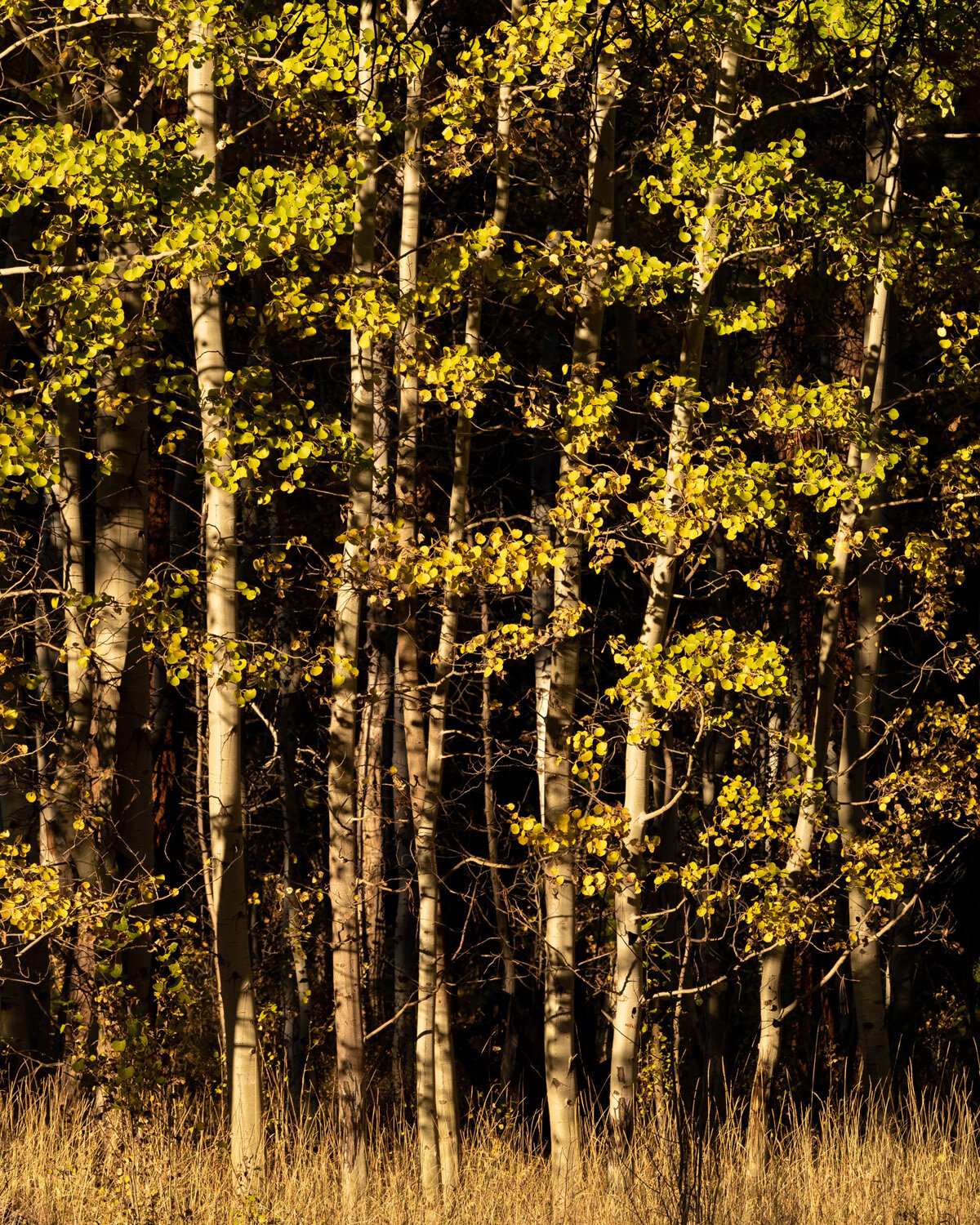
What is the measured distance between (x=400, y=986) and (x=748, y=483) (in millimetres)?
5989

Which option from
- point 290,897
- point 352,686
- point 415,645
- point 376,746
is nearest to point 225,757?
point 352,686

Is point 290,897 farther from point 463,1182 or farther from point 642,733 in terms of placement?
point 642,733

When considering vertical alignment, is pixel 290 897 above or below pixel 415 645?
below

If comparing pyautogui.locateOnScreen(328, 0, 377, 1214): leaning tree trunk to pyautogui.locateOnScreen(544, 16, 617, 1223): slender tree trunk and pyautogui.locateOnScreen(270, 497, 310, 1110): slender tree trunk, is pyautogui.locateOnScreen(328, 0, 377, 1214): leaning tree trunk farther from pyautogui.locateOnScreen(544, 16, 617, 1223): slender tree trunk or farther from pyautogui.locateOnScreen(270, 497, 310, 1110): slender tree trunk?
pyautogui.locateOnScreen(270, 497, 310, 1110): slender tree trunk

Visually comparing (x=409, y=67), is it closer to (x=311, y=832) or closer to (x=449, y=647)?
(x=449, y=647)

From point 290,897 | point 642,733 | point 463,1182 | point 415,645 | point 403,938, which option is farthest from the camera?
point 403,938

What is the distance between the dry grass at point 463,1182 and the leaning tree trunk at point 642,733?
51 centimetres

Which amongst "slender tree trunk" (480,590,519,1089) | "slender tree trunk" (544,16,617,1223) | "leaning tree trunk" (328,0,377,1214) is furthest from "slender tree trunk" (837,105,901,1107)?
"leaning tree trunk" (328,0,377,1214)

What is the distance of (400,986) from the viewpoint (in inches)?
427

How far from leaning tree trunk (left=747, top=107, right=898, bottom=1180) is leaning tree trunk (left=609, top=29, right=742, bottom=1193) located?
51.4 inches

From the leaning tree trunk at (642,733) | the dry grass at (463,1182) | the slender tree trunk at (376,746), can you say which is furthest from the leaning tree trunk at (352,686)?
the leaning tree trunk at (642,733)

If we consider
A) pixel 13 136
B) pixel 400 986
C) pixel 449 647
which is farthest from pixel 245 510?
pixel 13 136

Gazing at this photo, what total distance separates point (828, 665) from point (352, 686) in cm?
384

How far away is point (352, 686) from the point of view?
7.21 meters
